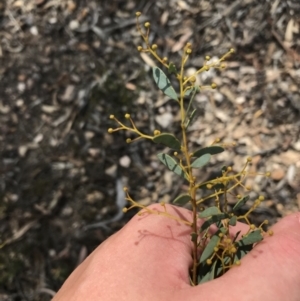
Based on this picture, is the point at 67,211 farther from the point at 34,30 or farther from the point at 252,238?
the point at 252,238

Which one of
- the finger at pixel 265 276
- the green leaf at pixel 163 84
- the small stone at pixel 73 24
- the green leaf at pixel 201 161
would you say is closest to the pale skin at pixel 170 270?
the finger at pixel 265 276

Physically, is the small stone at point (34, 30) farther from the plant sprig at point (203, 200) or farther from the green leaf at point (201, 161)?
the green leaf at point (201, 161)

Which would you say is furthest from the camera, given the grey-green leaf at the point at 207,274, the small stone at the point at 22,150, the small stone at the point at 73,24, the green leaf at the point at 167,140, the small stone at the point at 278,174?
the small stone at the point at 73,24

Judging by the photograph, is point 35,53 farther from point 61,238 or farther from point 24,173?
point 61,238

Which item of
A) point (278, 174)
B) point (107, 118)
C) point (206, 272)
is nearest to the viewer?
point (206, 272)

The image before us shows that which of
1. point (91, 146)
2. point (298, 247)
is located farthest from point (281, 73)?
point (298, 247)

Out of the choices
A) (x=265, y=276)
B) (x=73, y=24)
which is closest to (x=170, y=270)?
(x=265, y=276)
